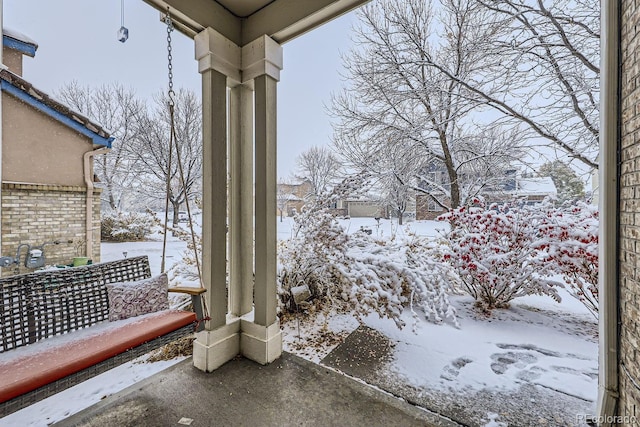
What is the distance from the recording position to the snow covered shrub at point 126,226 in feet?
7.95

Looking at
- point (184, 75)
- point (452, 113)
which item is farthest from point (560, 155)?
point (184, 75)

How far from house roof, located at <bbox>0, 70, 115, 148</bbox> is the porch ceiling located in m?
1.00

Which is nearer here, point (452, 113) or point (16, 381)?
point (16, 381)

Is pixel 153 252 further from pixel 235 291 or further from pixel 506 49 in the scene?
pixel 506 49

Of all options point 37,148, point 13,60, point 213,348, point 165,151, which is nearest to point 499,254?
point 213,348

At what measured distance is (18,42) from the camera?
1861 mm

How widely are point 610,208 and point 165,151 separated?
11.2 ft

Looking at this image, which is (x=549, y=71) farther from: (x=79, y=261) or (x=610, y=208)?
(x=79, y=261)

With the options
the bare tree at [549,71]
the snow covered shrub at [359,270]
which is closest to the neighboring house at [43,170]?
the snow covered shrub at [359,270]

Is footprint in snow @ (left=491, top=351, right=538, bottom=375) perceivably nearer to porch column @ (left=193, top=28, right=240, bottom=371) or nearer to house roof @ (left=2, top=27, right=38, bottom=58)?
porch column @ (left=193, top=28, right=240, bottom=371)

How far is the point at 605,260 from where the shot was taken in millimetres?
1306

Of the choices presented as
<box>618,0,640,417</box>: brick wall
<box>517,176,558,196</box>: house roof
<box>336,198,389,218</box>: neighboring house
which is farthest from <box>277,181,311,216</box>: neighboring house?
<box>517,176,558,196</box>: house roof

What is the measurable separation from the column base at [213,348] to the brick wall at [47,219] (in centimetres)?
113

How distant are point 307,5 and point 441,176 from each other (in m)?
3.66
